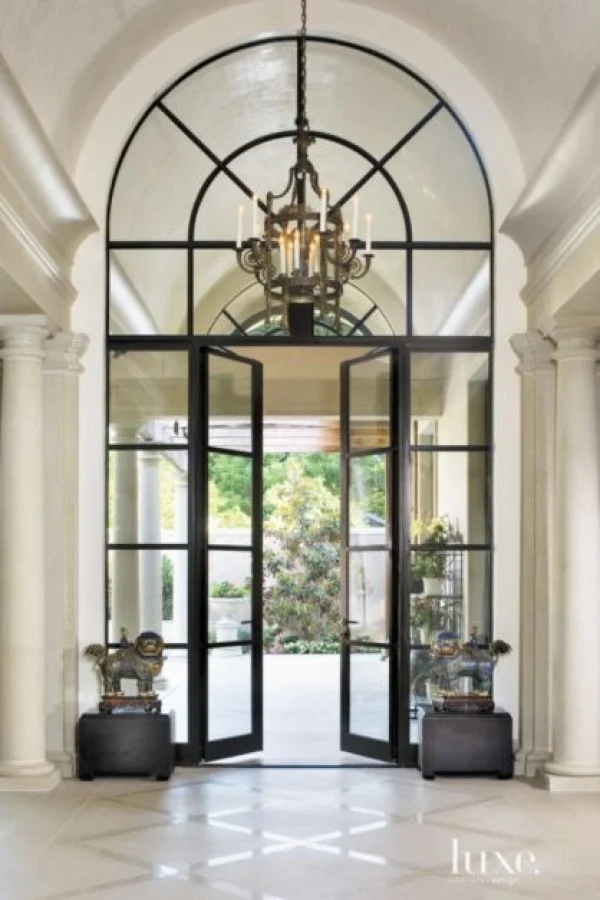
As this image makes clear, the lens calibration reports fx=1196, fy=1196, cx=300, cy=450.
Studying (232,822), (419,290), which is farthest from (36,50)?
(232,822)

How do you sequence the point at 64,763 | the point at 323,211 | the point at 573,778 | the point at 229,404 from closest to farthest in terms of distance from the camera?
the point at 323,211 → the point at 573,778 → the point at 64,763 → the point at 229,404

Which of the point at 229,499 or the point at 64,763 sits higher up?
the point at 229,499

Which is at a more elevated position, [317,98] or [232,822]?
[317,98]

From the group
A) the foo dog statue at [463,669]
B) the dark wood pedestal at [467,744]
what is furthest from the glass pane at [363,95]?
the dark wood pedestal at [467,744]

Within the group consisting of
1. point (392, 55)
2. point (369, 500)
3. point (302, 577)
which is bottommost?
point (302, 577)

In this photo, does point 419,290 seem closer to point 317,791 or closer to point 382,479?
point 382,479

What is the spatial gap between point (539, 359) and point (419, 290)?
3.31ft

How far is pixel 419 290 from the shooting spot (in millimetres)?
8531

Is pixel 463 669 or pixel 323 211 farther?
pixel 463 669

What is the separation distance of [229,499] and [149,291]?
160 cm

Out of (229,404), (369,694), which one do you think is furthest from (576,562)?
(229,404)

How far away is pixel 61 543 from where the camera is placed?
809 centimetres

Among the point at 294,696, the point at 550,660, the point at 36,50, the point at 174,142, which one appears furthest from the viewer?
the point at 294,696

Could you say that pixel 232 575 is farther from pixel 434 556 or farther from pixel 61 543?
pixel 434 556
